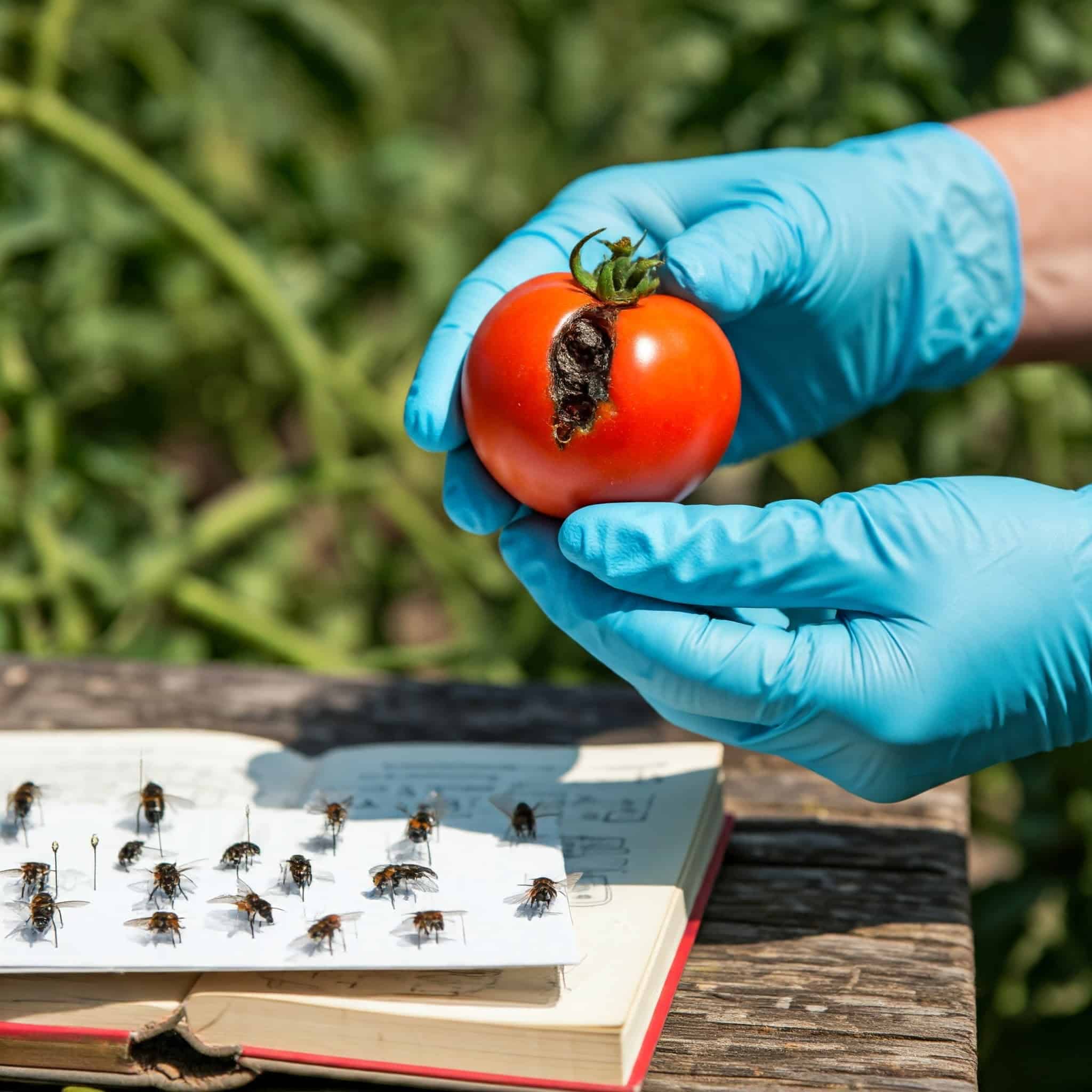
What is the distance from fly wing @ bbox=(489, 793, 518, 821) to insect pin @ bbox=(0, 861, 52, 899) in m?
0.37

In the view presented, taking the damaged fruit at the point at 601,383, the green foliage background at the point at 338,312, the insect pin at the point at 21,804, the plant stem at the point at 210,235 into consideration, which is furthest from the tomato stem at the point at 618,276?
the plant stem at the point at 210,235

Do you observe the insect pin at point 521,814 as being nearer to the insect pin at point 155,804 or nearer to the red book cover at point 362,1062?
the red book cover at point 362,1062

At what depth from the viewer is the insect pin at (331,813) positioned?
1.11 meters

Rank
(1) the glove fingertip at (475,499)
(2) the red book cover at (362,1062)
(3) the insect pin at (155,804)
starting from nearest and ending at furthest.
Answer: (2) the red book cover at (362,1062)
(3) the insect pin at (155,804)
(1) the glove fingertip at (475,499)

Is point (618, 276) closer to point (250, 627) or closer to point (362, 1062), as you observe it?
point (362, 1062)

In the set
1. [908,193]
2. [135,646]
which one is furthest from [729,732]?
[135,646]

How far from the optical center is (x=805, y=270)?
143cm

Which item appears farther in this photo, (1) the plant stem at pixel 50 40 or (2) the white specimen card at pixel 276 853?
(1) the plant stem at pixel 50 40

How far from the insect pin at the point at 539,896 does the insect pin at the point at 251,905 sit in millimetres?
176

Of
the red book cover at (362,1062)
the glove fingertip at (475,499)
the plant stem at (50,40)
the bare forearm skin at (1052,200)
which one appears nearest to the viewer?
the red book cover at (362,1062)

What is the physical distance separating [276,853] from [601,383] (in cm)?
46

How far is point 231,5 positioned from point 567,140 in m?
0.77

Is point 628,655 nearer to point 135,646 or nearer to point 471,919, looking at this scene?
point 471,919

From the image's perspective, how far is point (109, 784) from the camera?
4.12 feet
